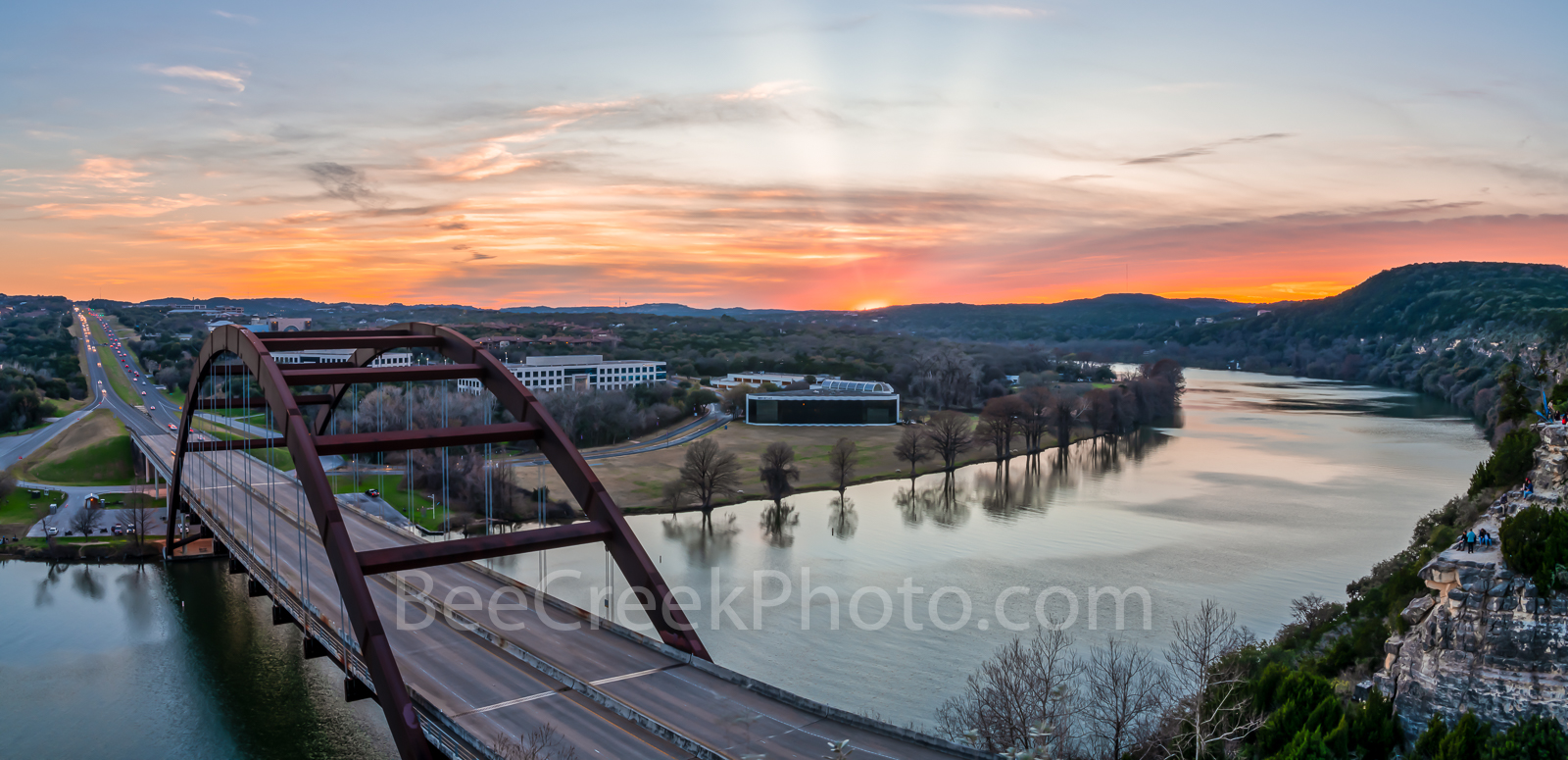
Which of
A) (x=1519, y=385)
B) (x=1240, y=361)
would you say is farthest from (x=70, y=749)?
(x=1240, y=361)

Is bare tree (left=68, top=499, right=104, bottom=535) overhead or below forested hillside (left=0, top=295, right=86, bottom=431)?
below

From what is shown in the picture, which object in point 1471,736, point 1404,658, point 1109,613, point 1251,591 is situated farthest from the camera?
point 1251,591

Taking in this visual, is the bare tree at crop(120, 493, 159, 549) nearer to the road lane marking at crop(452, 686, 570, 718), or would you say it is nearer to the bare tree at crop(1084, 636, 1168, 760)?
the road lane marking at crop(452, 686, 570, 718)

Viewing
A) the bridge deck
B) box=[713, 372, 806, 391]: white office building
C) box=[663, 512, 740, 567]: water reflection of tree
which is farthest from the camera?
box=[713, 372, 806, 391]: white office building

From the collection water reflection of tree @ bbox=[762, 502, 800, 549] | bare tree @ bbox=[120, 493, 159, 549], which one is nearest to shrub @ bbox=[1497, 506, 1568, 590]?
water reflection of tree @ bbox=[762, 502, 800, 549]

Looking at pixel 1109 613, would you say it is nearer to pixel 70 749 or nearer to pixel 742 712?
pixel 742 712

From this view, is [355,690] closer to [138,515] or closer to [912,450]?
[138,515]
